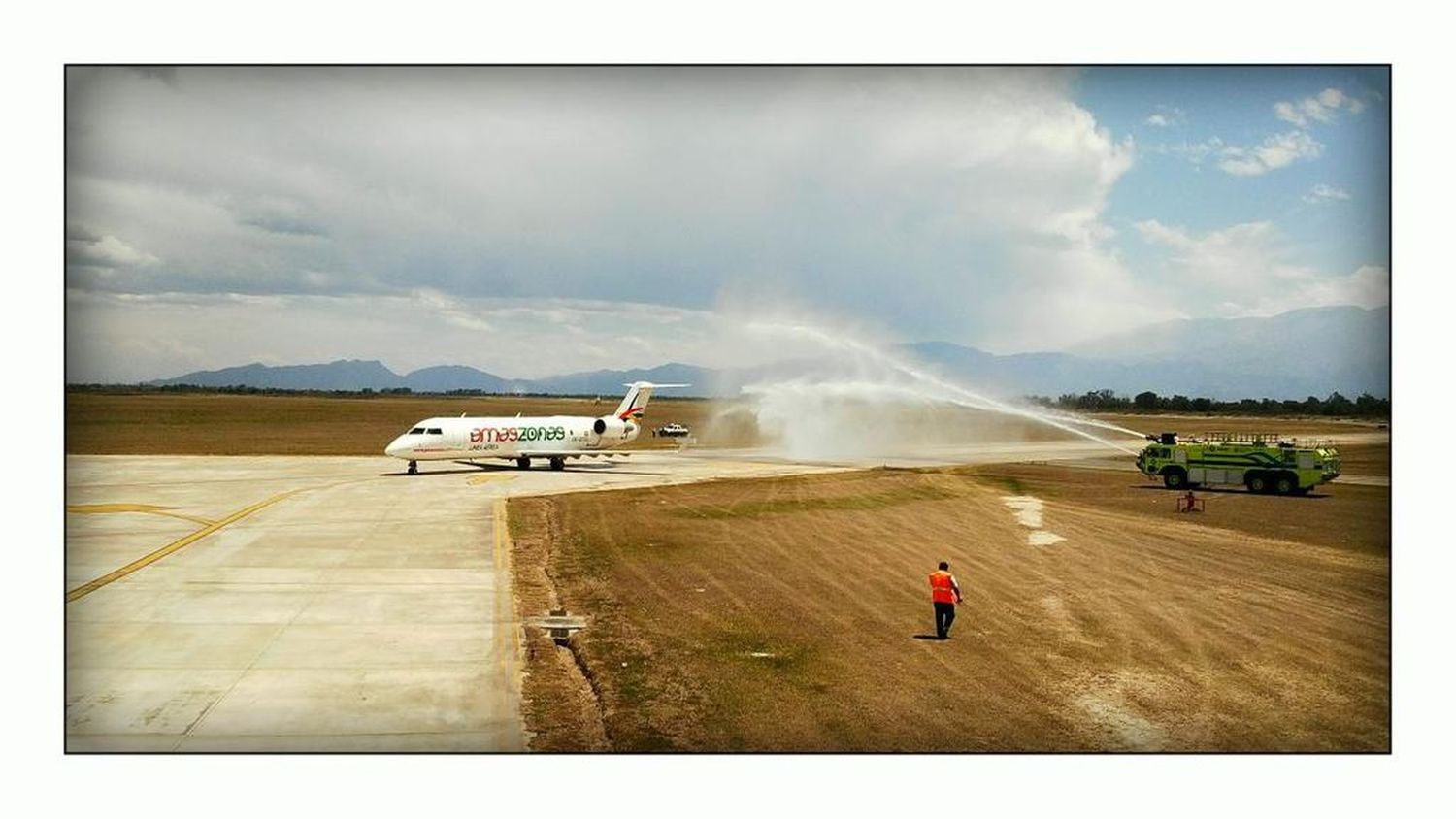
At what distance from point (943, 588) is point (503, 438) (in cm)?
3993

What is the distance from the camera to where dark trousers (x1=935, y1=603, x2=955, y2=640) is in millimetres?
17922

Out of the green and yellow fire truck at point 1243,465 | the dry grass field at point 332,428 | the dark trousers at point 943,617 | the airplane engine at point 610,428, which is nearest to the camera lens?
the dark trousers at point 943,617

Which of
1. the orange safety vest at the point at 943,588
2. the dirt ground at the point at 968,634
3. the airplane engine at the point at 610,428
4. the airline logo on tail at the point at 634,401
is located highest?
the airline logo on tail at the point at 634,401

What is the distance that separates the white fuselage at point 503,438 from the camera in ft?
169

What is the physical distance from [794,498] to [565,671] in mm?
24672

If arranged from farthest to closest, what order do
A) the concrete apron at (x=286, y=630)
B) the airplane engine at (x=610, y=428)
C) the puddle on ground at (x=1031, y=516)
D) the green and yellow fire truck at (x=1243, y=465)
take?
1. the airplane engine at (x=610, y=428)
2. the green and yellow fire truck at (x=1243, y=465)
3. the puddle on ground at (x=1031, y=516)
4. the concrete apron at (x=286, y=630)

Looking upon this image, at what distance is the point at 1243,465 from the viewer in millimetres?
42438

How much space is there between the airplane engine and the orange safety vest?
40.9 meters

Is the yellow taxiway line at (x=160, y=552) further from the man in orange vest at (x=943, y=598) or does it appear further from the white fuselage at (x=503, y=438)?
the man in orange vest at (x=943, y=598)

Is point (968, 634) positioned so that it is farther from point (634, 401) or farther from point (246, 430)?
point (246, 430)

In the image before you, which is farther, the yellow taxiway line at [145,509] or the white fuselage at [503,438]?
the white fuselage at [503,438]

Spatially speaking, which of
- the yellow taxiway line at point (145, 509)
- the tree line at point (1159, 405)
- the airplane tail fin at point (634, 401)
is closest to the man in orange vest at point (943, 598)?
the yellow taxiway line at point (145, 509)

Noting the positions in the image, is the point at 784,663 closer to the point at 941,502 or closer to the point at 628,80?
the point at 628,80

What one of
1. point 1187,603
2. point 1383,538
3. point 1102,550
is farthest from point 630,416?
point 1383,538
